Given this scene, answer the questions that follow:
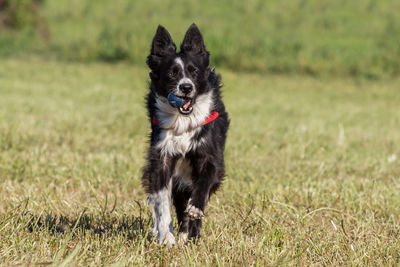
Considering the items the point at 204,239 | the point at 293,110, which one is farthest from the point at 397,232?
the point at 293,110

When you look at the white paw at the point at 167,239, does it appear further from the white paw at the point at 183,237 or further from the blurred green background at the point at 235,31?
the blurred green background at the point at 235,31

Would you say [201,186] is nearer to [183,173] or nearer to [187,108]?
[183,173]

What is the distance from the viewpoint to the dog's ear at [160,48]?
3.93 meters

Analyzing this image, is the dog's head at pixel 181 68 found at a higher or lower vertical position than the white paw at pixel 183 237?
higher

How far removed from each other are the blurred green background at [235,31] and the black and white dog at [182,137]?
539 inches

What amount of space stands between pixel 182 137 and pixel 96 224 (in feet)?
2.80

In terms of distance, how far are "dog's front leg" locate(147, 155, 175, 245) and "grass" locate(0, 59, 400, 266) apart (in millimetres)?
138

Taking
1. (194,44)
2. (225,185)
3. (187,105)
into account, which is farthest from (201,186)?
(225,185)

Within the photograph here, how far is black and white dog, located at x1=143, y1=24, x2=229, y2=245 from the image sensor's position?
3609mm

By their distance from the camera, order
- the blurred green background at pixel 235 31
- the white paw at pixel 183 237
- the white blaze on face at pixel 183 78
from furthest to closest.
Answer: the blurred green background at pixel 235 31, the white blaze on face at pixel 183 78, the white paw at pixel 183 237

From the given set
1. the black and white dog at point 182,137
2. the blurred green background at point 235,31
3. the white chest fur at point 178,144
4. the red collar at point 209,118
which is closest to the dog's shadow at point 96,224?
the black and white dog at point 182,137

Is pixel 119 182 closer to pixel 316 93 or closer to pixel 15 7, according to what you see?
pixel 316 93

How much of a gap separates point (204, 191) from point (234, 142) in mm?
3558

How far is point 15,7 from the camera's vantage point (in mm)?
21344
